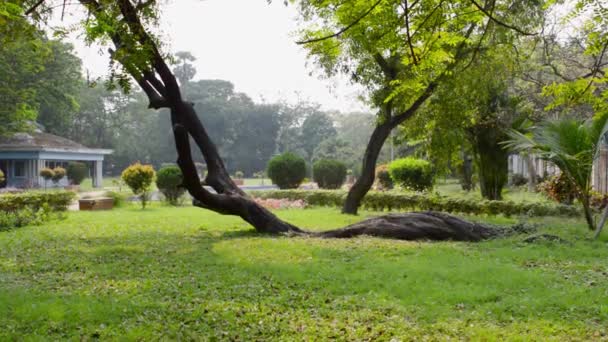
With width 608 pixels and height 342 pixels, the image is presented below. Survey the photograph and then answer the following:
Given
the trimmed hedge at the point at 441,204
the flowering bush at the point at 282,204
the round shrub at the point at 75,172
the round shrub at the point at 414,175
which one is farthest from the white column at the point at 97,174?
the round shrub at the point at 414,175

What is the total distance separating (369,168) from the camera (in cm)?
1578

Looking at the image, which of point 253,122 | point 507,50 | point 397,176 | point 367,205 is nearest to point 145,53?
point 507,50

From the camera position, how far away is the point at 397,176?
67.5 feet

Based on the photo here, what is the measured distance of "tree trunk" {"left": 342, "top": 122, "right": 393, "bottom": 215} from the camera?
1569 cm

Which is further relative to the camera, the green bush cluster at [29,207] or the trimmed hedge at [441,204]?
the trimmed hedge at [441,204]

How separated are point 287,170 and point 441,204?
39.4 ft

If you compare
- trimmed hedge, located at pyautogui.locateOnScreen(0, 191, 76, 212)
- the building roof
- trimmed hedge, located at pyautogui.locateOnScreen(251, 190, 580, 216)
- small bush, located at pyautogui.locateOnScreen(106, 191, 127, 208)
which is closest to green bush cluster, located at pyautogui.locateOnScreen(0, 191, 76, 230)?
trimmed hedge, located at pyautogui.locateOnScreen(0, 191, 76, 212)

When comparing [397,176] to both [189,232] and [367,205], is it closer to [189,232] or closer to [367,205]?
[367,205]

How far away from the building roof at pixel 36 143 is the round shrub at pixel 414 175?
24834mm

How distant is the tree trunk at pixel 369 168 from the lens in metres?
15.7

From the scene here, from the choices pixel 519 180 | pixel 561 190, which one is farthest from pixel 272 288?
pixel 519 180

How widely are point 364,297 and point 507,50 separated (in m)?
10.8

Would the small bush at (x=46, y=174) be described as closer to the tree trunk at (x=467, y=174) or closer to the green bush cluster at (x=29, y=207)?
the green bush cluster at (x=29, y=207)

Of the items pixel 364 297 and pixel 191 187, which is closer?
pixel 364 297
